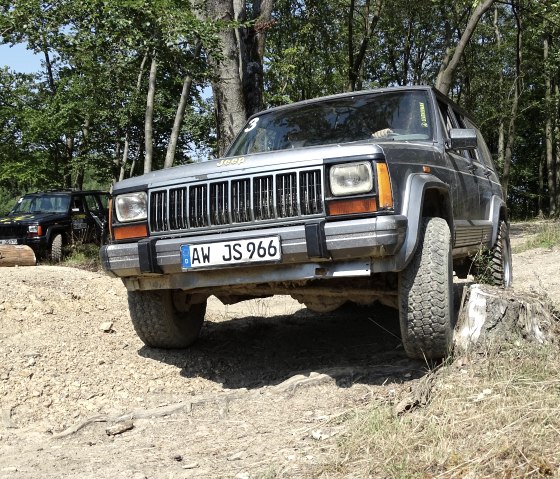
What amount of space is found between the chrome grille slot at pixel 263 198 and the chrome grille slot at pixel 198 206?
0.34 metres

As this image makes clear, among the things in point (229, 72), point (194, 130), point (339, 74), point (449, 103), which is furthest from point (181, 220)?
point (194, 130)

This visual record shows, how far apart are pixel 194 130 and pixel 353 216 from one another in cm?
2546

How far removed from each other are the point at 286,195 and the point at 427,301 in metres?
1.00

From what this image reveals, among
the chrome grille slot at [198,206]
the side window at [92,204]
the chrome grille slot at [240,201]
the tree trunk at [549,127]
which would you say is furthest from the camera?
the tree trunk at [549,127]

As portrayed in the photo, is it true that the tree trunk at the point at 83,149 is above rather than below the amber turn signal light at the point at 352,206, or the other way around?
above

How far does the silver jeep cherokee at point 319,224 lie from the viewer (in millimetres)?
3508

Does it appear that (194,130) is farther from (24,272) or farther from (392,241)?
(392,241)

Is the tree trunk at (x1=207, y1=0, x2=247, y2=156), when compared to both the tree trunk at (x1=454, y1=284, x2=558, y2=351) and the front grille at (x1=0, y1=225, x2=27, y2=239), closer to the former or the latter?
the front grille at (x1=0, y1=225, x2=27, y2=239)

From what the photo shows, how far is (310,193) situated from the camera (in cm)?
360

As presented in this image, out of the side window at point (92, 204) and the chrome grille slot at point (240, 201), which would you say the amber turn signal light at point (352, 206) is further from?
the side window at point (92, 204)

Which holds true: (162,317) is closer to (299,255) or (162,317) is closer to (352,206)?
(299,255)

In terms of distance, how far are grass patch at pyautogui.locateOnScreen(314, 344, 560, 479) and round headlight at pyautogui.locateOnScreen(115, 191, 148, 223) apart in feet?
6.24

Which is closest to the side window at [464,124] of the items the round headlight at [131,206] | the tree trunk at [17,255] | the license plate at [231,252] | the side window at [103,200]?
the license plate at [231,252]

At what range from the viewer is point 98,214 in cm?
Answer: 1491
